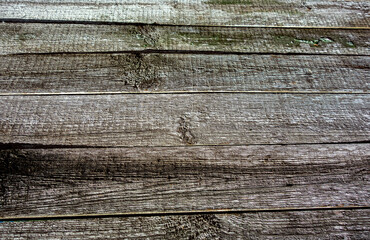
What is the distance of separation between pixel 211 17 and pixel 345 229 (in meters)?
1.12

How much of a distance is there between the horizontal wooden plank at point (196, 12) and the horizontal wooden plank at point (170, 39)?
2.6 inches

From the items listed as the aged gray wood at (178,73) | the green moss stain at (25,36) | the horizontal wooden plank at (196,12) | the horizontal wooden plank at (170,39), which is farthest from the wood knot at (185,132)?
the green moss stain at (25,36)

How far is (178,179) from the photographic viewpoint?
1.13m

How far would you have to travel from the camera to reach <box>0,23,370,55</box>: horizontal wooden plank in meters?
1.53

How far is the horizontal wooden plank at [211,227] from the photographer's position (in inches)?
40.0

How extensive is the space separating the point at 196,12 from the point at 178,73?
47cm

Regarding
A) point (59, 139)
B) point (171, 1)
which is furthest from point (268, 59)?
point (59, 139)

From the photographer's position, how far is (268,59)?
153 cm

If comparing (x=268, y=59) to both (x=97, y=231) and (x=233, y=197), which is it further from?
(x=97, y=231)

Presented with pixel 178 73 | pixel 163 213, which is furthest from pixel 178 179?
pixel 178 73

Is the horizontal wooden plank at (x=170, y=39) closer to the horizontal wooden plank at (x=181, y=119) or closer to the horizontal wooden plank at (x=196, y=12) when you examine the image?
the horizontal wooden plank at (x=196, y=12)

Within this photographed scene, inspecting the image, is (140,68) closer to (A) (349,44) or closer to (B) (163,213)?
(B) (163,213)

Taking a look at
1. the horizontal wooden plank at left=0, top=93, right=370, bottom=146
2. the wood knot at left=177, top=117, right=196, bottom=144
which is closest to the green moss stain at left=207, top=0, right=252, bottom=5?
the horizontal wooden plank at left=0, top=93, right=370, bottom=146

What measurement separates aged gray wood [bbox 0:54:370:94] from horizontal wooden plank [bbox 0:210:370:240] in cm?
52
